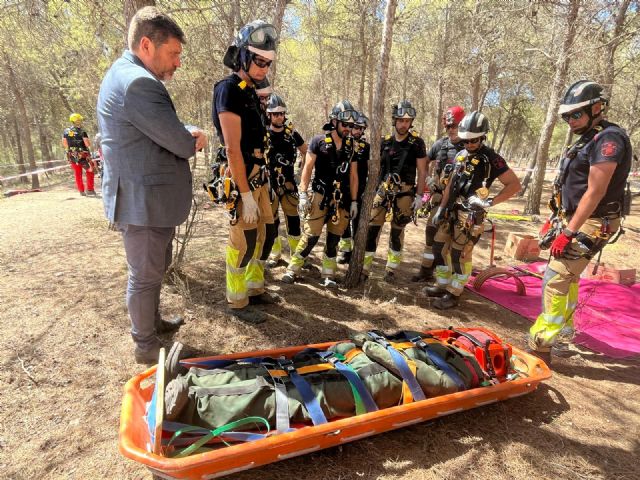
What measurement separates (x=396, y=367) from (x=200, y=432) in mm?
1352

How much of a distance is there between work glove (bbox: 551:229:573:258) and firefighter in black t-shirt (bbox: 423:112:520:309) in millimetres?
911

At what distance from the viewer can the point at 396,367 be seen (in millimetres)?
2582

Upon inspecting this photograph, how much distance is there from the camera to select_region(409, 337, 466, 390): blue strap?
264cm

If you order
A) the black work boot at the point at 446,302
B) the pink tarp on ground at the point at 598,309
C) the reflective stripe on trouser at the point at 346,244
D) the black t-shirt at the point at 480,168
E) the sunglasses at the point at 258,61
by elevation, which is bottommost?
the pink tarp on ground at the point at 598,309

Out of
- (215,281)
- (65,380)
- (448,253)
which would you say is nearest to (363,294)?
(448,253)

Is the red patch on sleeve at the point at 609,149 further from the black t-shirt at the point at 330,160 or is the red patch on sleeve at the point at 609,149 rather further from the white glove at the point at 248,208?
the white glove at the point at 248,208

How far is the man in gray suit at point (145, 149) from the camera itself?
7.87ft

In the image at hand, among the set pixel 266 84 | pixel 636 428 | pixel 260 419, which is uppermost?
pixel 266 84

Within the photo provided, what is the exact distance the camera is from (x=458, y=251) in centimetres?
467

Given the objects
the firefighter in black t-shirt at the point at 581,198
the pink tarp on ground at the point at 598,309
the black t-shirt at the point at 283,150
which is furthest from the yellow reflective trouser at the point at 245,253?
the pink tarp on ground at the point at 598,309

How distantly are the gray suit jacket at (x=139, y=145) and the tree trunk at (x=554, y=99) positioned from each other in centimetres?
996

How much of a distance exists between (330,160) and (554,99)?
8.78m

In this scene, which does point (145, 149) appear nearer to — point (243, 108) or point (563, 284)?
point (243, 108)

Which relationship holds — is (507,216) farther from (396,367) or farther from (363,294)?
(396,367)
